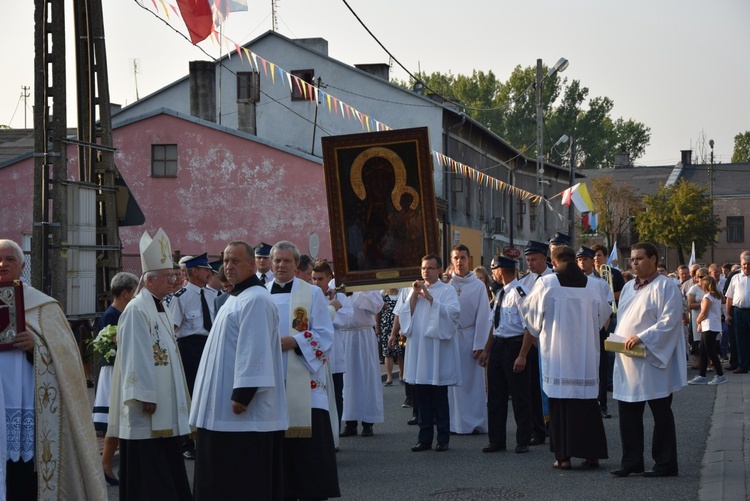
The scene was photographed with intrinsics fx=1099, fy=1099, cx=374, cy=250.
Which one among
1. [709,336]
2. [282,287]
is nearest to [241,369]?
[282,287]

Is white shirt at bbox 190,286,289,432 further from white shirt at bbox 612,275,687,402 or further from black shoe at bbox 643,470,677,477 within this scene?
black shoe at bbox 643,470,677,477

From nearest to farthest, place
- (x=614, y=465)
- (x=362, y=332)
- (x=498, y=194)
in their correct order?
(x=614, y=465) < (x=362, y=332) < (x=498, y=194)

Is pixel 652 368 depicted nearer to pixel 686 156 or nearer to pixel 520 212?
pixel 520 212

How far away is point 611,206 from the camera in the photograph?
228 feet

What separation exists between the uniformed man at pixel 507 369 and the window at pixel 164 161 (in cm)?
2204

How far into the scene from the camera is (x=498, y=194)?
173ft

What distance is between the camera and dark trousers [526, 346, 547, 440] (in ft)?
38.4

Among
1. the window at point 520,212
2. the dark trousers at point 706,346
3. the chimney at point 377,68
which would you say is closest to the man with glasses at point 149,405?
the dark trousers at point 706,346

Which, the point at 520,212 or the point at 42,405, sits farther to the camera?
the point at 520,212

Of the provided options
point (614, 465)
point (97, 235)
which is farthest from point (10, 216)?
point (614, 465)

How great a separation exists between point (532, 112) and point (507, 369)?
80.9 meters

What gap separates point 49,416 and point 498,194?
47.0 m

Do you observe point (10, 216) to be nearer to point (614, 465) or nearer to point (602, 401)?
point (602, 401)

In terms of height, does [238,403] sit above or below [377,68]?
below
